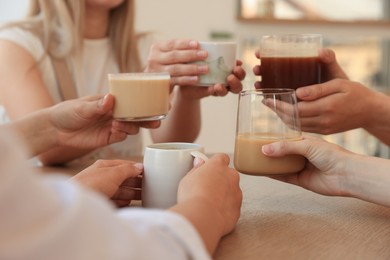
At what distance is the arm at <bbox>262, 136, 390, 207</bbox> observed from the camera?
Result: 100 centimetres

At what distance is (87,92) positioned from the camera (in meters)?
2.06

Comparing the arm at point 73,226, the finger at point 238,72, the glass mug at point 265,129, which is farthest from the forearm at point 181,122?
the arm at point 73,226

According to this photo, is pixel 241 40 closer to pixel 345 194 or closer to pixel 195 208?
pixel 345 194

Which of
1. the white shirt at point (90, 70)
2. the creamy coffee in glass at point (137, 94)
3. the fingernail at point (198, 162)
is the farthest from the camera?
the white shirt at point (90, 70)

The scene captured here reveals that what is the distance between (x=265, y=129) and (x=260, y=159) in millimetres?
68

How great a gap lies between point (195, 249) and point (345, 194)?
530 mm

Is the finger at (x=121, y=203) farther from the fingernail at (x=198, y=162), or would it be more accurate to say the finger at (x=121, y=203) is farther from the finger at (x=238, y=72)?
the finger at (x=238, y=72)

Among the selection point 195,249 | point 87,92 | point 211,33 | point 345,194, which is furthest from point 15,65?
point 211,33

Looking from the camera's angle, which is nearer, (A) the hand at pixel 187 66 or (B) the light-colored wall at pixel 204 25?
(A) the hand at pixel 187 66

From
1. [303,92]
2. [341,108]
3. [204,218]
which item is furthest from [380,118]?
[204,218]

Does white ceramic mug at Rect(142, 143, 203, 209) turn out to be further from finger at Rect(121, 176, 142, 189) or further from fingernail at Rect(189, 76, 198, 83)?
fingernail at Rect(189, 76, 198, 83)

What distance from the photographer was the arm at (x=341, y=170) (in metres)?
1.00

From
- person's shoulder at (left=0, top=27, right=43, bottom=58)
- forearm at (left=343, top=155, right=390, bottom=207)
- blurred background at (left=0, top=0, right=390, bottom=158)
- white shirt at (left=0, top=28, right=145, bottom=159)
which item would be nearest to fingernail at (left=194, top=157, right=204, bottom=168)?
forearm at (left=343, top=155, right=390, bottom=207)

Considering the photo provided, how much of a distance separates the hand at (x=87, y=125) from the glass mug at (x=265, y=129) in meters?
0.37
